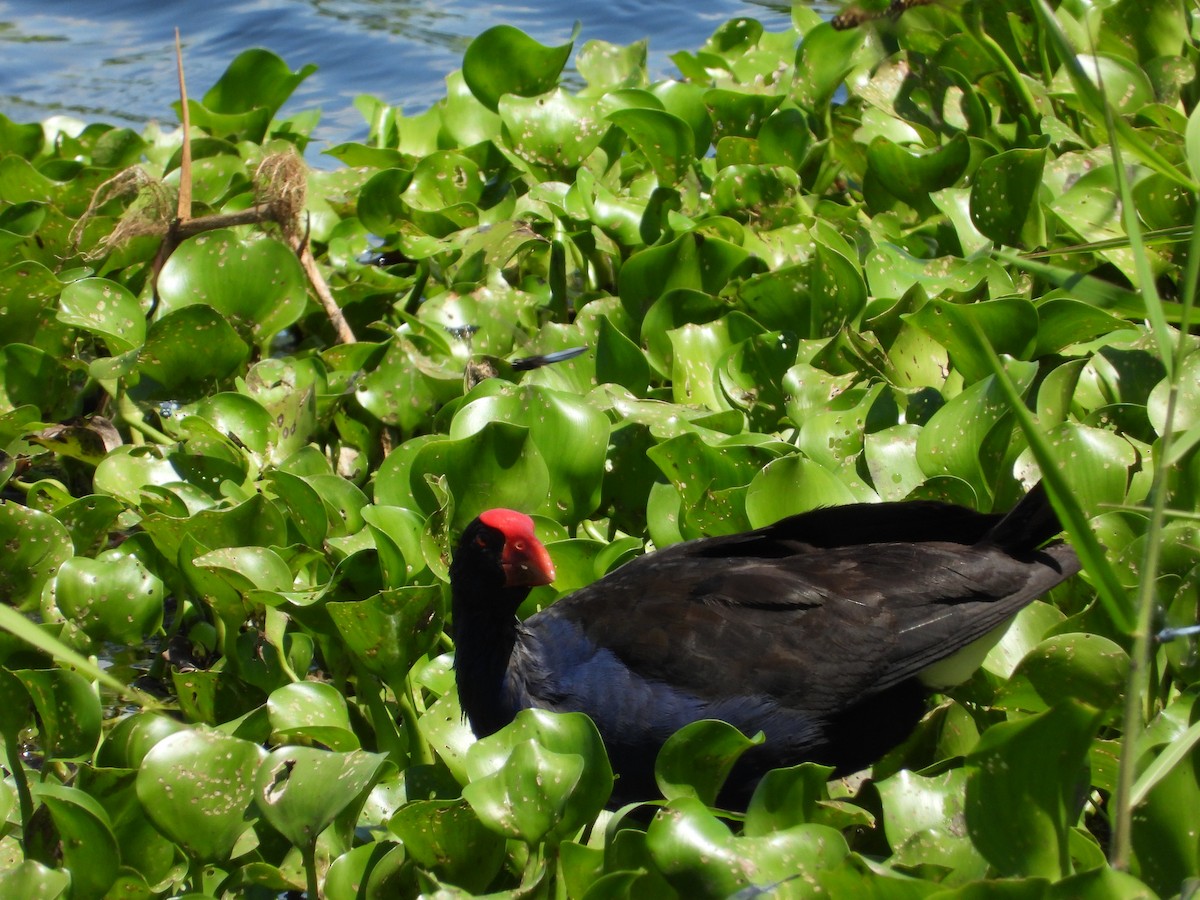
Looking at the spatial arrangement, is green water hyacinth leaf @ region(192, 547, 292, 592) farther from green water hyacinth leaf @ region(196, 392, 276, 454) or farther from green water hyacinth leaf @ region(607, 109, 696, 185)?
green water hyacinth leaf @ region(607, 109, 696, 185)

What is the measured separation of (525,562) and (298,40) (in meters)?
5.97

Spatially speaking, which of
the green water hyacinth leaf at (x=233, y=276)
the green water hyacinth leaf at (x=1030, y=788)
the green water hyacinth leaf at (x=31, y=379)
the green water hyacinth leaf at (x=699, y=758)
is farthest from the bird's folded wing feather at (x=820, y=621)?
the green water hyacinth leaf at (x=31, y=379)

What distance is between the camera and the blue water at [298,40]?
692 cm

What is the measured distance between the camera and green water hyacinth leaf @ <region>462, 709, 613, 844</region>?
5.89ft

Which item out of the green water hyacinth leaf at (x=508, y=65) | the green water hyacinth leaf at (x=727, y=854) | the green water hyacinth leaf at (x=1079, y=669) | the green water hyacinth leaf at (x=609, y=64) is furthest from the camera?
the green water hyacinth leaf at (x=609, y=64)

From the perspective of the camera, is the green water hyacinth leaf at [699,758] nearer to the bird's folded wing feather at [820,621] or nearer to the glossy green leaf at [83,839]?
the bird's folded wing feather at [820,621]

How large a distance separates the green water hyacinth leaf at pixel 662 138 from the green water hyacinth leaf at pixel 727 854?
227 cm

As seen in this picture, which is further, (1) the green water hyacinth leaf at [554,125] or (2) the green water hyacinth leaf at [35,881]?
(1) the green water hyacinth leaf at [554,125]

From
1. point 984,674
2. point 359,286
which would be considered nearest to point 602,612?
point 984,674

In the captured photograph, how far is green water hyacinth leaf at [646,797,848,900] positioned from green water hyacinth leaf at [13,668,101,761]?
39.4 inches

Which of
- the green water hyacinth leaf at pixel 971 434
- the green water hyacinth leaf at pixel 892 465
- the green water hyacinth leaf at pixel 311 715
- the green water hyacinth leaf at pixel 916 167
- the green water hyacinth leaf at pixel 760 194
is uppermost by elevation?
the green water hyacinth leaf at pixel 916 167

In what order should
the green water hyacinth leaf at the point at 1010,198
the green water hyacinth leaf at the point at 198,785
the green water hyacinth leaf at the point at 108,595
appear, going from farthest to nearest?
the green water hyacinth leaf at the point at 1010,198
the green water hyacinth leaf at the point at 108,595
the green water hyacinth leaf at the point at 198,785

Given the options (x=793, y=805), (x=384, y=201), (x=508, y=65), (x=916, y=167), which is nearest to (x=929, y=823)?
(x=793, y=805)

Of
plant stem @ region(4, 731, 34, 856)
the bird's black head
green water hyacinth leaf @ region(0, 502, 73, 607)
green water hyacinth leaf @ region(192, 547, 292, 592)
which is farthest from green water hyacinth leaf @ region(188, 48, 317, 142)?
plant stem @ region(4, 731, 34, 856)
